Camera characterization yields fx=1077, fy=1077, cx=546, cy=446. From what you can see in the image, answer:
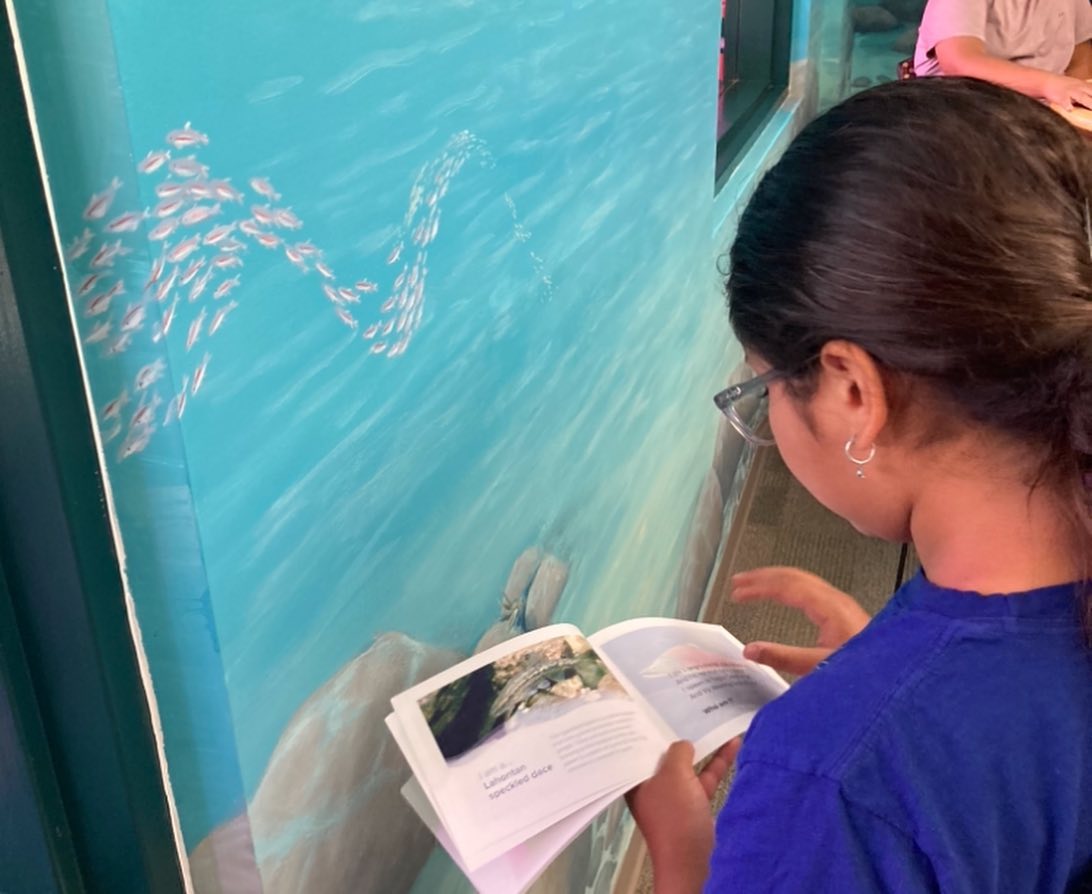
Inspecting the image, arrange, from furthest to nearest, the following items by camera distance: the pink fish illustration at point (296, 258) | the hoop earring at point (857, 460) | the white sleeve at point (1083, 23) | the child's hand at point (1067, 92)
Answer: the white sleeve at point (1083, 23) < the child's hand at point (1067, 92) < the hoop earring at point (857, 460) < the pink fish illustration at point (296, 258)

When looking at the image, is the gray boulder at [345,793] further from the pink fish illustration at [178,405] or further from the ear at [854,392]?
the ear at [854,392]

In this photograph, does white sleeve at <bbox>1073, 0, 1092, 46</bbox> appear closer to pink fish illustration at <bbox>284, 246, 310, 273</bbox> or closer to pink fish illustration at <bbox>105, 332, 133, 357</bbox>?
pink fish illustration at <bbox>284, 246, 310, 273</bbox>

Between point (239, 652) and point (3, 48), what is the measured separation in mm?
345

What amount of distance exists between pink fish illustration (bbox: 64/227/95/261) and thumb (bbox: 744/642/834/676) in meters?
0.71

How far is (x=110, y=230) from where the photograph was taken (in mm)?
531

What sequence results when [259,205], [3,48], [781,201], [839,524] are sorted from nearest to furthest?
[3,48] → [259,205] → [781,201] → [839,524]

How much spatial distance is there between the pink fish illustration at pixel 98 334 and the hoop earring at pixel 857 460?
0.48 metres

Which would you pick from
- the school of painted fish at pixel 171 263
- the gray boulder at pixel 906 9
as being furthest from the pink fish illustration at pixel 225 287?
the gray boulder at pixel 906 9

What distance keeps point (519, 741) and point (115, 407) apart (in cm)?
40

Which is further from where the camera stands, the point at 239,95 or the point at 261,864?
the point at 261,864

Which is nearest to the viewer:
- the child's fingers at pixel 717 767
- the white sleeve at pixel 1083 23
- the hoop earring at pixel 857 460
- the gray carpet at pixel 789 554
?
the hoop earring at pixel 857 460

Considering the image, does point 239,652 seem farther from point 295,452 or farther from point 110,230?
point 110,230

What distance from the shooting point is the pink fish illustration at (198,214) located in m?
0.55

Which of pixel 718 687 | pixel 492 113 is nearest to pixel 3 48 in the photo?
pixel 492 113
